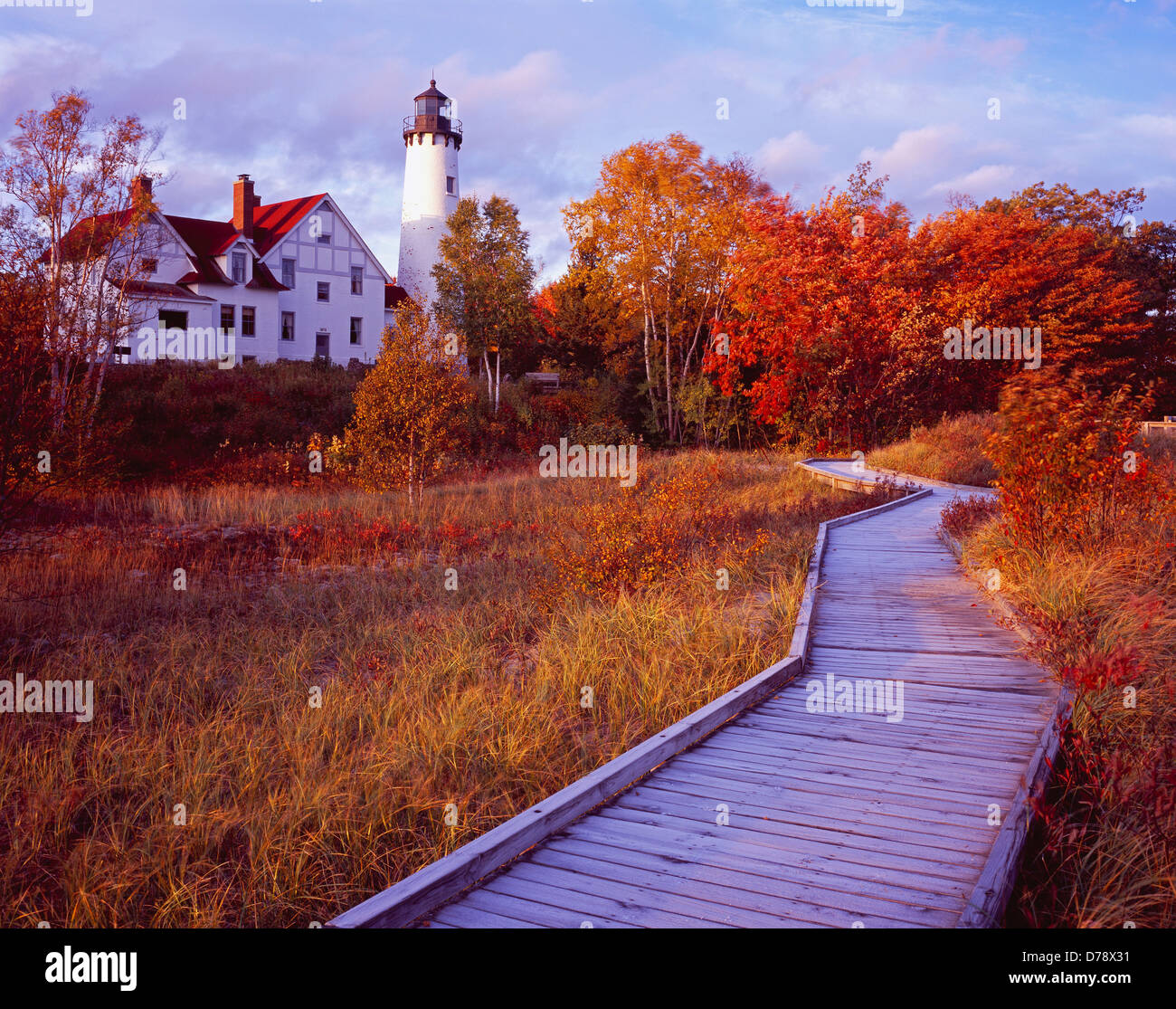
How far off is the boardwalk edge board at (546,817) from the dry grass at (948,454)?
13515 millimetres

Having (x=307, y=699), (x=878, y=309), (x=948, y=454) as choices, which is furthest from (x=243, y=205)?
(x=307, y=699)

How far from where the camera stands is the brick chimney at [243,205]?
41.1m

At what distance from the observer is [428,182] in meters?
44.4

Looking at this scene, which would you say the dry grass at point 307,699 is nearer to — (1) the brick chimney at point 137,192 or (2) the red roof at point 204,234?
(1) the brick chimney at point 137,192

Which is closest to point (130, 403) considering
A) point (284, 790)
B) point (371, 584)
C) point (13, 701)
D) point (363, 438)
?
point (363, 438)

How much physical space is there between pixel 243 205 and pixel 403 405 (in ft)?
94.1

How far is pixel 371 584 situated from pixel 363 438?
7.29 m

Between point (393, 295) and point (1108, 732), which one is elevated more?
point (393, 295)

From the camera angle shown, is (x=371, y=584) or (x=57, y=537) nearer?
(x=371, y=584)

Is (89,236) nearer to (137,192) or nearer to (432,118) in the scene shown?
(137,192)

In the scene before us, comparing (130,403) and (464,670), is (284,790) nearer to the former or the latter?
(464,670)

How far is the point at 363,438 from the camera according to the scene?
18281mm

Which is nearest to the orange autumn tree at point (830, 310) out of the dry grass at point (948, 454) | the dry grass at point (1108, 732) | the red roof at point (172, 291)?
the dry grass at point (948, 454)

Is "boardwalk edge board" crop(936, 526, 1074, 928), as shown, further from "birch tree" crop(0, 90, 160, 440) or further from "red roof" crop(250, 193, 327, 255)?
"red roof" crop(250, 193, 327, 255)
